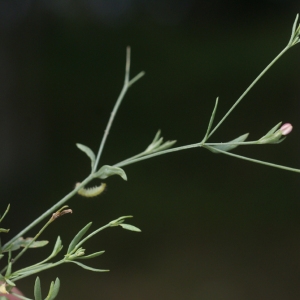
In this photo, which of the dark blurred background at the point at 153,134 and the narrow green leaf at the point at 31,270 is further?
the dark blurred background at the point at 153,134

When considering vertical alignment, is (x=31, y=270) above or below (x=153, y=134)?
below

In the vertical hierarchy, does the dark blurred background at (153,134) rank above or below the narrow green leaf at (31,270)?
above

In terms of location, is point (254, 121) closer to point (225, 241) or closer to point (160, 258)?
point (225, 241)

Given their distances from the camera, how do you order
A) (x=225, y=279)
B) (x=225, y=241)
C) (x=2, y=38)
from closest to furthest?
1. (x=225, y=279)
2. (x=225, y=241)
3. (x=2, y=38)

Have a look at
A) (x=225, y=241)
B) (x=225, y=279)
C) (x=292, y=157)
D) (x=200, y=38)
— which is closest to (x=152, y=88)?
(x=200, y=38)

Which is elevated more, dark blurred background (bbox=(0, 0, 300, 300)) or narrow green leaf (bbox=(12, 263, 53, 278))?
dark blurred background (bbox=(0, 0, 300, 300))

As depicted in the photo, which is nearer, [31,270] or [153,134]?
[31,270]

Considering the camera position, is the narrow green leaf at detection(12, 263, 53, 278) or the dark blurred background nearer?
the narrow green leaf at detection(12, 263, 53, 278)

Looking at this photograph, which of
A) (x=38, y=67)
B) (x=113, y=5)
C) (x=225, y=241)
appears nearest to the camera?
(x=225, y=241)
